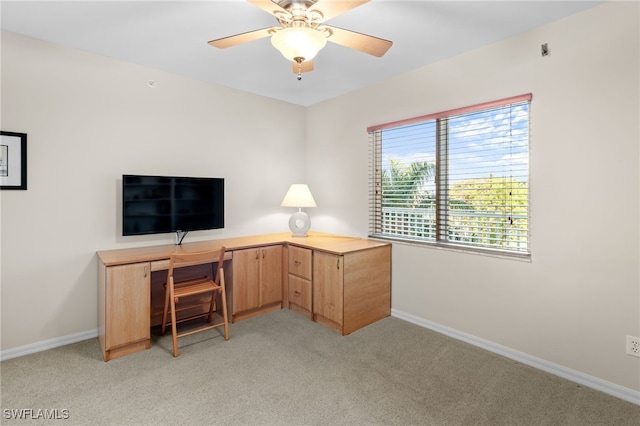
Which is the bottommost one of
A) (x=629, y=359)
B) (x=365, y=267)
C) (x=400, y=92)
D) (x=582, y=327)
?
(x=629, y=359)

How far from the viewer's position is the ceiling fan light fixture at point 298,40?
5.39ft

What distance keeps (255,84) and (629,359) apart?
384 centimetres

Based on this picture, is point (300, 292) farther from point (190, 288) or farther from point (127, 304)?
point (127, 304)

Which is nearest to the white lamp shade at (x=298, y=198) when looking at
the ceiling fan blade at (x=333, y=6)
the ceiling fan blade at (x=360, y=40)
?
the ceiling fan blade at (x=360, y=40)

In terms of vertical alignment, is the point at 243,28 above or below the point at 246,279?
above

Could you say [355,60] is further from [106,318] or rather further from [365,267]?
[106,318]

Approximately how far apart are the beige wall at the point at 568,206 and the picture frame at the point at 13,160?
343cm

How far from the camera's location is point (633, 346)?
1.98 m

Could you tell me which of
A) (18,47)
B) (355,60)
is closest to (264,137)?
(355,60)

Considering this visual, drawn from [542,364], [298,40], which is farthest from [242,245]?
[542,364]

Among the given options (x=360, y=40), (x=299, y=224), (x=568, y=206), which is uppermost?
(x=360, y=40)

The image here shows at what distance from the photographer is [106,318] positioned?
2.38 metres

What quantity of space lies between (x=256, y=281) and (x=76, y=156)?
194 centimetres

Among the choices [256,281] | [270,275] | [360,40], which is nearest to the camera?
[360,40]
